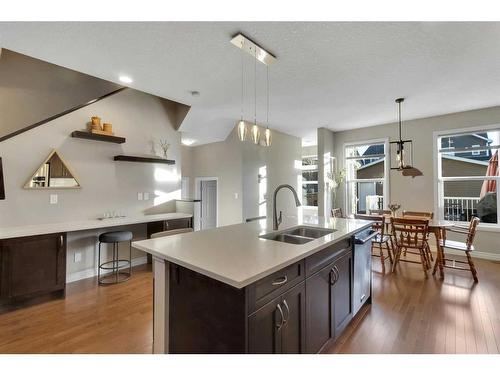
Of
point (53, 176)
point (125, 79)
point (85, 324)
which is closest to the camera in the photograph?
point (85, 324)

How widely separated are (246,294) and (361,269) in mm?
1698

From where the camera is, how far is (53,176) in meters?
3.17

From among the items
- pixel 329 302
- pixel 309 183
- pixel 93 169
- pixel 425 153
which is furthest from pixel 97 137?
pixel 425 153

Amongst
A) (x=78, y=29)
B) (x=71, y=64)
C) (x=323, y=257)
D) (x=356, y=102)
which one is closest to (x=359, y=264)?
(x=323, y=257)

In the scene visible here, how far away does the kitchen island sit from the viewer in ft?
3.91

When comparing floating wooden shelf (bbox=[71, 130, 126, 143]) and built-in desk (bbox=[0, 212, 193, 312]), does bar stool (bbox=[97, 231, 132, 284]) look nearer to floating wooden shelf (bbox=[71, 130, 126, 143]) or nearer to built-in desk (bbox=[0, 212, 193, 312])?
built-in desk (bbox=[0, 212, 193, 312])

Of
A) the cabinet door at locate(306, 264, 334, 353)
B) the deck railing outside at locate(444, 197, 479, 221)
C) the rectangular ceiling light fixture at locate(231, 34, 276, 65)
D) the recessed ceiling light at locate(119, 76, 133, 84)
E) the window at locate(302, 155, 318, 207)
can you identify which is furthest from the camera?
the window at locate(302, 155, 318, 207)

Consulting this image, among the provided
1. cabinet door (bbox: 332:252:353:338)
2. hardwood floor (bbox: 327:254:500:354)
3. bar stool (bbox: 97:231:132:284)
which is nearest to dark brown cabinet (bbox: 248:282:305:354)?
cabinet door (bbox: 332:252:353:338)

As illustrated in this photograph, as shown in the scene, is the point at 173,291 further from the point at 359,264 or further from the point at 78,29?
the point at 78,29

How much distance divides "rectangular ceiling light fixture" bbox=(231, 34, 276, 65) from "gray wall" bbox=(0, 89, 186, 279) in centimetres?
259

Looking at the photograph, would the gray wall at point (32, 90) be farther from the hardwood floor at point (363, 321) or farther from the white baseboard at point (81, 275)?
the hardwood floor at point (363, 321)

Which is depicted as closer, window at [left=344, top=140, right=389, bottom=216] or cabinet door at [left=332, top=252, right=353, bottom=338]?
cabinet door at [left=332, top=252, right=353, bottom=338]

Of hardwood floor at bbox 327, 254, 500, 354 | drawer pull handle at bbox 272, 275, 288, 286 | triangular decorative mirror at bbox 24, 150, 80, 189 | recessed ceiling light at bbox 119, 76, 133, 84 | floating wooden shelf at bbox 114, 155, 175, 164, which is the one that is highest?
recessed ceiling light at bbox 119, 76, 133, 84

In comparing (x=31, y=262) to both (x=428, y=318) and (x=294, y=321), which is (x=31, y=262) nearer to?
(x=294, y=321)
